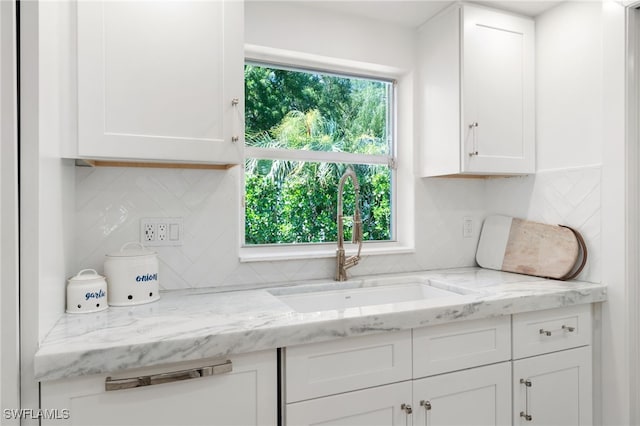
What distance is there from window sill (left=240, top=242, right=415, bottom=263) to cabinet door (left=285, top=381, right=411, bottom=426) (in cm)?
73

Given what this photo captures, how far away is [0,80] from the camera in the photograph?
93 cm

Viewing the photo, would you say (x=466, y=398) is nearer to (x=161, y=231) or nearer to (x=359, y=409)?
(x=359, y=409)

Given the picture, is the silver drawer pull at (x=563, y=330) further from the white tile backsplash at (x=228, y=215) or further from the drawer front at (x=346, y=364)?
the drawer front at (x=346, y=364)

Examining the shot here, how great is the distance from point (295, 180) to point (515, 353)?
1230mm

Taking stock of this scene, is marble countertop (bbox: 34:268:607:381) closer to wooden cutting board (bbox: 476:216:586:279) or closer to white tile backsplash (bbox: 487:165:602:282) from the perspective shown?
wooden cutting board (bbox: 476:216:586:279)

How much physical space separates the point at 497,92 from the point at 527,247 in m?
0.79

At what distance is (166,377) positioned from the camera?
107cm

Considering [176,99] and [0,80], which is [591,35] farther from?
[0,80]

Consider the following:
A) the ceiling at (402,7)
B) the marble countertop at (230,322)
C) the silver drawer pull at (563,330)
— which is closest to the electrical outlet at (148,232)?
the marble countertop at (230,322)

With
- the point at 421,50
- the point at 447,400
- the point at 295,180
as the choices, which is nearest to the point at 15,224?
the point at 295,180

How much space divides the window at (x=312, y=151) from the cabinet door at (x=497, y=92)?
19.0 inches

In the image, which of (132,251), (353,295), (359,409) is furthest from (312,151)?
(359,409)

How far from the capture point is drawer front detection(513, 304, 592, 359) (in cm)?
156

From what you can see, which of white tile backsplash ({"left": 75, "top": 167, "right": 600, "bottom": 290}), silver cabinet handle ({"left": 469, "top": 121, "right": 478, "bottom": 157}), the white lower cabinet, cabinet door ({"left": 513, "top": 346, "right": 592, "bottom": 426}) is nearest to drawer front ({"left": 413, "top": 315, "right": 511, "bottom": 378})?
the white lower cabinet
